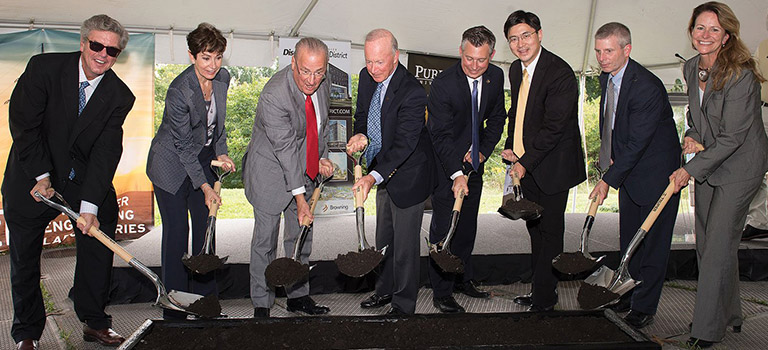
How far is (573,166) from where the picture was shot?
10.3ft

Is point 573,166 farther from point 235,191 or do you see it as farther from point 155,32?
point 235,191

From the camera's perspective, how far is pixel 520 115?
3287 millimetres

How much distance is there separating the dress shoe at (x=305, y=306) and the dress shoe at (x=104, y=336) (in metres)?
0.92

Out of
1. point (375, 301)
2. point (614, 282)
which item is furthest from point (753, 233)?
point (375, 301)

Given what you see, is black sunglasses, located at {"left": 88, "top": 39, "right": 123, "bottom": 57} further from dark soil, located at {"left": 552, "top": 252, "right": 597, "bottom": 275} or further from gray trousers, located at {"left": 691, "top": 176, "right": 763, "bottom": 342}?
gray trousers, located at {"left": 691, "top": 176, "right": 763, "bottom": 342}

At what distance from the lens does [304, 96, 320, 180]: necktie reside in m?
3.03

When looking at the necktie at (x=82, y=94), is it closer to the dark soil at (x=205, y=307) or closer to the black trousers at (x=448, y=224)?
the dark soil at (x=205, y=307)

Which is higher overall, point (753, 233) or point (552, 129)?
point (552, 129)

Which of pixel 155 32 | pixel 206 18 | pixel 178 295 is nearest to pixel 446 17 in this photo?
pixel 206 18

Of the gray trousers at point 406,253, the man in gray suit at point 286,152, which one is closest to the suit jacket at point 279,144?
the man in gray suit at point 286,152

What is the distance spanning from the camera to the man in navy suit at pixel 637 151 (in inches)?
120

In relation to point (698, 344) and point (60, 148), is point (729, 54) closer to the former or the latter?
point (698, 344)

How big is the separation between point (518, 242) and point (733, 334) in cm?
178

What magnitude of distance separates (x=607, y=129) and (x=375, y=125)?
1231mm
